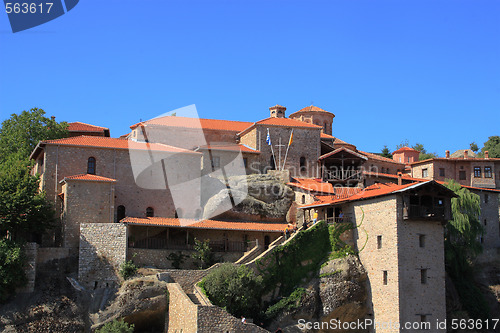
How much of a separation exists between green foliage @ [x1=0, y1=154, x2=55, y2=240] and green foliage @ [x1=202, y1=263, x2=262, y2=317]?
11.1 metres

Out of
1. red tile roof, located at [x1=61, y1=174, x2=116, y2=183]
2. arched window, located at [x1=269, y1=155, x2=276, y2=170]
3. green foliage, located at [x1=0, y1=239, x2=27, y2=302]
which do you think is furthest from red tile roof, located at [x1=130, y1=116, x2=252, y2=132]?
green foliage, located at [x1=0, y1=239, x2=27, y2=302]

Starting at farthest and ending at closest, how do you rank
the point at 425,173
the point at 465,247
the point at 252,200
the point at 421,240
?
1. the point at 425,173
2. the point at 252,200
3. the point at 465,247
4. the point at 421,240

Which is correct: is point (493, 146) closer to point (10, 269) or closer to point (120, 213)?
point (120, 213)

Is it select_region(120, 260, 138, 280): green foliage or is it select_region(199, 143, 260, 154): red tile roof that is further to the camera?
select_region(199, 143, 260, 154): red tile roof

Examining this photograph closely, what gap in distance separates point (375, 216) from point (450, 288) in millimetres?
7918

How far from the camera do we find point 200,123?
58906 millimetres

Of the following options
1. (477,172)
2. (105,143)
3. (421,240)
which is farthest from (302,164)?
(477,172)

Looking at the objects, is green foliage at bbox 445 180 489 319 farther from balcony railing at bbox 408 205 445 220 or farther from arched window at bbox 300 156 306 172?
arched window at bbox 300 156 306 172

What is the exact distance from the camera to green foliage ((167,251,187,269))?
4170cm

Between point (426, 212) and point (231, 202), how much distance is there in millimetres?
14219

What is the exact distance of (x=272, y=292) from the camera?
4075 centimetres

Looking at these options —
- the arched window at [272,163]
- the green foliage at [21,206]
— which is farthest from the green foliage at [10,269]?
the arched window at [272,163]

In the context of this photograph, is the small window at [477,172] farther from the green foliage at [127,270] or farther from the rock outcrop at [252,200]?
the green foliage at [127,270]

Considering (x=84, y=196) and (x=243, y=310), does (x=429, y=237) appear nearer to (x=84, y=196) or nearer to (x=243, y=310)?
(x=243, y=310)
